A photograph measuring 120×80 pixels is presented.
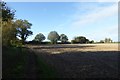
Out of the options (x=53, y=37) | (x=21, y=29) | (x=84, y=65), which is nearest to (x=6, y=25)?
(x=84, y=65)

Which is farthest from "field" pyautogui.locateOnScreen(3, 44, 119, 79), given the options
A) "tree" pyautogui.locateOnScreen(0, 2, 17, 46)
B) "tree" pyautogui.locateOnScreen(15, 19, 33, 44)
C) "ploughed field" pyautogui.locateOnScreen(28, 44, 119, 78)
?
"tree" pyautogui.locateOnScreen(15, 19, 33, 44)

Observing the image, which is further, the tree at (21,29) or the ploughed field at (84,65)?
the tree at (21,29)

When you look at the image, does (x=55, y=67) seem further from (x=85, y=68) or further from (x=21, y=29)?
(x=21, y=29)

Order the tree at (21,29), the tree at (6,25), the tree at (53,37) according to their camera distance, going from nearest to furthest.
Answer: the tree at (6,25) → the tree at (21,29) → the tree at (53,37)

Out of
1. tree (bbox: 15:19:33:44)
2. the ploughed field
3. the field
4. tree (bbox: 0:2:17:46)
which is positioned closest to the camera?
the field

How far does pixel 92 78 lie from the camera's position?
15.7m

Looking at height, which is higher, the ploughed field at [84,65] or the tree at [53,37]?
the tree at [53,37]

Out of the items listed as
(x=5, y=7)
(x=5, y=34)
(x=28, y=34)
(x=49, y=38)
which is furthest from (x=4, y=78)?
(x=49, y=38)

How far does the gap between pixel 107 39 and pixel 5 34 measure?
133 m

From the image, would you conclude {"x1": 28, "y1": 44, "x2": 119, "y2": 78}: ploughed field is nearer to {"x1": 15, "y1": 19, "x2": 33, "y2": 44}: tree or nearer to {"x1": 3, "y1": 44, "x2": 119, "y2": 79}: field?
{"x1": 3, "y1": 44, "x2": 119, "y2": 79}: field

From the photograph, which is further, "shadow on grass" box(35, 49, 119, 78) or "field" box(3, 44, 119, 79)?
"shadow on grass" box(35, 49, 119, 78)

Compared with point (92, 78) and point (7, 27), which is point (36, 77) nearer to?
point (92, 78)

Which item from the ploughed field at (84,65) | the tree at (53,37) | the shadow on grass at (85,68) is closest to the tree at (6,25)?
the ploughed field at (84,65)

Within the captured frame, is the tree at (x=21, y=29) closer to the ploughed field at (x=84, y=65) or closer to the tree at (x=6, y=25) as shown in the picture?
the tree at (x=6, y=25)
